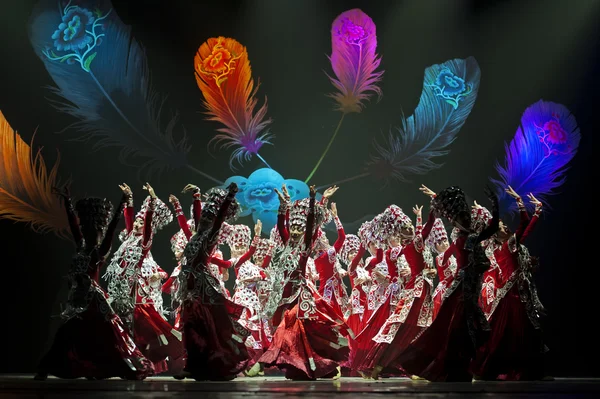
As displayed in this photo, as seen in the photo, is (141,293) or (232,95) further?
(232,95)

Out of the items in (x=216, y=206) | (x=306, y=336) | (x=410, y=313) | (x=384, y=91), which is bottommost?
(x=306, y=336)

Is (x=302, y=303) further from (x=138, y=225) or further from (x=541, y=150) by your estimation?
(x=541, y=150)

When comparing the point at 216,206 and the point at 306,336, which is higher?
the point at 216,206

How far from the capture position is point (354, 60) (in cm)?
978

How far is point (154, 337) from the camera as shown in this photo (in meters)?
6.78

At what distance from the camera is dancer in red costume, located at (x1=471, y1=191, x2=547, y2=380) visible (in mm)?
6266

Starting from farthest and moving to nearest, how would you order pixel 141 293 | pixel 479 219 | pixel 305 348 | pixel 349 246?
pixel 349 246, pixel 141 293, pixel 479 219, pixel 305 348

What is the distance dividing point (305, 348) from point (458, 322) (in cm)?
146

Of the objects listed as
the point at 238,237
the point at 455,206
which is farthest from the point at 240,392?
the point at 238,237

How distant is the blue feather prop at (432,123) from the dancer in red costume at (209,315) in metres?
4.17

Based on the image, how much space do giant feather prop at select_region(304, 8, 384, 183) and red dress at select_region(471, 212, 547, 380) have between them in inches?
152

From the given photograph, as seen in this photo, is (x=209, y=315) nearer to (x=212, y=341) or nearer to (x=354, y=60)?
(x=212, y=341)

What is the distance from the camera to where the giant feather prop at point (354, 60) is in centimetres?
968

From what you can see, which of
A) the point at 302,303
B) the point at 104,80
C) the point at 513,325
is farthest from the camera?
the point at 104,80
